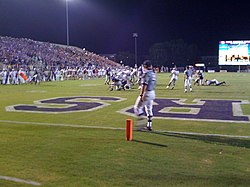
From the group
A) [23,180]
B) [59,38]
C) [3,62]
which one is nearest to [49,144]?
[23,180]

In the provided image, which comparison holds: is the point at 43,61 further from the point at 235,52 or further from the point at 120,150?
the point at 120,150

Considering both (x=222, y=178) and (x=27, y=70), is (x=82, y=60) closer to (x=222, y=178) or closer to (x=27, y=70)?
(x=27, y=70)

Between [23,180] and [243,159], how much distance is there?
4030 millimetres

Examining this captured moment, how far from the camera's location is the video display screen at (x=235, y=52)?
63906mm

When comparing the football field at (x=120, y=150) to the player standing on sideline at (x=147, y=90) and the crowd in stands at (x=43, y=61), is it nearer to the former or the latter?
the player standing on sideline at (x=147, y=90)

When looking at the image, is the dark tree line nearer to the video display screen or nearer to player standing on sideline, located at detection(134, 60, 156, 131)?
the video display screen

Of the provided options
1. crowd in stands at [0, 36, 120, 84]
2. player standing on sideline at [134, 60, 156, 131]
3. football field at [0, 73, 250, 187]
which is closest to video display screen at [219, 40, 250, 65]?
crowd in stands at [0, 36, 120, 84]

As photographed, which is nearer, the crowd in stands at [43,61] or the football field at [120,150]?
the football field at [120,150]

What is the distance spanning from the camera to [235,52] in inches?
2566

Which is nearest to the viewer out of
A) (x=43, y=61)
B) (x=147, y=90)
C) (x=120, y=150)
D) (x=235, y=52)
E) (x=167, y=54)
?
(x=120, y=150)

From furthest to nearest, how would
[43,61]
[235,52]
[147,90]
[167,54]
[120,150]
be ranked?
1. [167,54]
2. [235,52]
3. [43,61]
4. [147,90]
5. [120,150]

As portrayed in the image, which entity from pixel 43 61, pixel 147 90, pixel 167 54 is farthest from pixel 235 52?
pixel 147 90

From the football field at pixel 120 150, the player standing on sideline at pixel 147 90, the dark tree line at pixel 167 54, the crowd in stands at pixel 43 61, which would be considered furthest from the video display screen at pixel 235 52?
the player standing on sideline at pixel 147 90

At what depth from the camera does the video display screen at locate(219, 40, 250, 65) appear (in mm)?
63906
